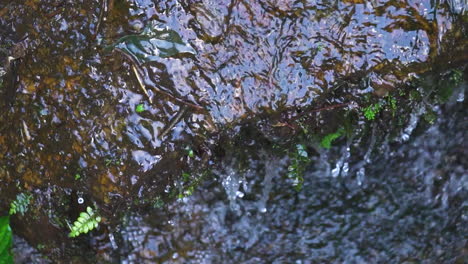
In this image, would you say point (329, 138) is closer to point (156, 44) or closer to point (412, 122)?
point (412, 122)

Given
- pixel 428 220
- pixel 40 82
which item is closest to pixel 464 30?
pixel 428 220

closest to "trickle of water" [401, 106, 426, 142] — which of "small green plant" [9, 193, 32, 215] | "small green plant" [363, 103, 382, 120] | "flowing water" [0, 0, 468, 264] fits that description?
"flowing water" [0, 0, 468, 264]

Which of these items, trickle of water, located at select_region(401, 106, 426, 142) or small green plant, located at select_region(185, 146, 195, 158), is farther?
trickle of water, located at select_region(401, 106, 426, 142)

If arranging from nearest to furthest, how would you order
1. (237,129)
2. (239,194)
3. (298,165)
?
(237,129) → (298,165) → (239,194)

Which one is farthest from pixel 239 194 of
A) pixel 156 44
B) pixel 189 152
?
pixel 156 44

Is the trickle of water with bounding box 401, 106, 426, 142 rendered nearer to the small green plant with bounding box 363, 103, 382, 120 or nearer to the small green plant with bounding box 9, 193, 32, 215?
the small green plant with bounding box 363, 103, 382, 120

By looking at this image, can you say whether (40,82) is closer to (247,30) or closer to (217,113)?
(217,113)
